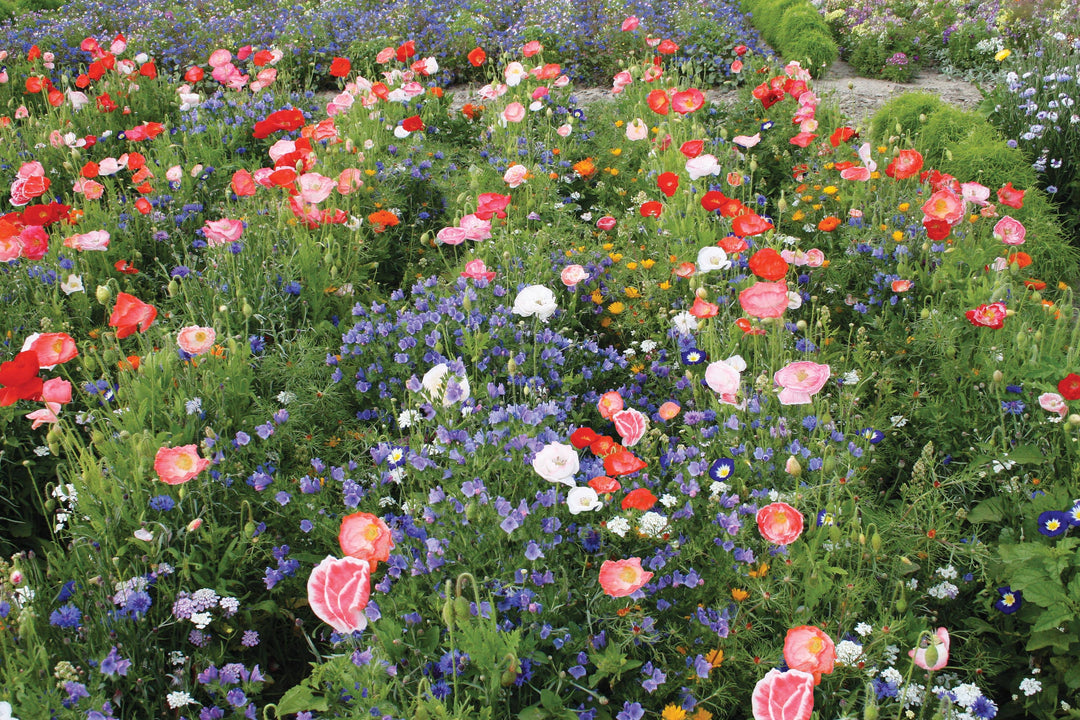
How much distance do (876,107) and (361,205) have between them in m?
3.91

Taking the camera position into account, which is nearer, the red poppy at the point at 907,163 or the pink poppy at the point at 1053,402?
the pink poppy at the point at 1053,402

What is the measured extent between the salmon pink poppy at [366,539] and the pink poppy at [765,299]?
1.18m

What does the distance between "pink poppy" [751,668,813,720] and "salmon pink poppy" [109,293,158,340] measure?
6.00 ft

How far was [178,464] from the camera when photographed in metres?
1.97

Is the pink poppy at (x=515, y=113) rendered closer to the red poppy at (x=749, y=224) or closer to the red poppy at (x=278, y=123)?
the red poppy at (x=278, y=123)

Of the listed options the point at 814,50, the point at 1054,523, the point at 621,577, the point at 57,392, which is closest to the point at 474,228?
the point at 57,392

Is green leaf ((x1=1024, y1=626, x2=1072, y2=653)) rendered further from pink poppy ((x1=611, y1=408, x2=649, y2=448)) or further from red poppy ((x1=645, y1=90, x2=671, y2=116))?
red poppy ((x1=645, y1=90, x2=671, y2=116))

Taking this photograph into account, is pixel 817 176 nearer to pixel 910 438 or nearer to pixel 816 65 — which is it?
pixel 910 438

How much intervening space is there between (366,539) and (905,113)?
14.5 feet

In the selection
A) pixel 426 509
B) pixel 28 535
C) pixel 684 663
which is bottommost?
pixel 28 535

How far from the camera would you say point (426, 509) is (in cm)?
193

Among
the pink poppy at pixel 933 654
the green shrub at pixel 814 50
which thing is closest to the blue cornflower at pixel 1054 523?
the pink poppy at pixel 933 654

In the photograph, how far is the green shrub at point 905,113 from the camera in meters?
4.68

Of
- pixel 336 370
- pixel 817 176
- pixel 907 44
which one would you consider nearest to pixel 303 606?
pixel 336 370
